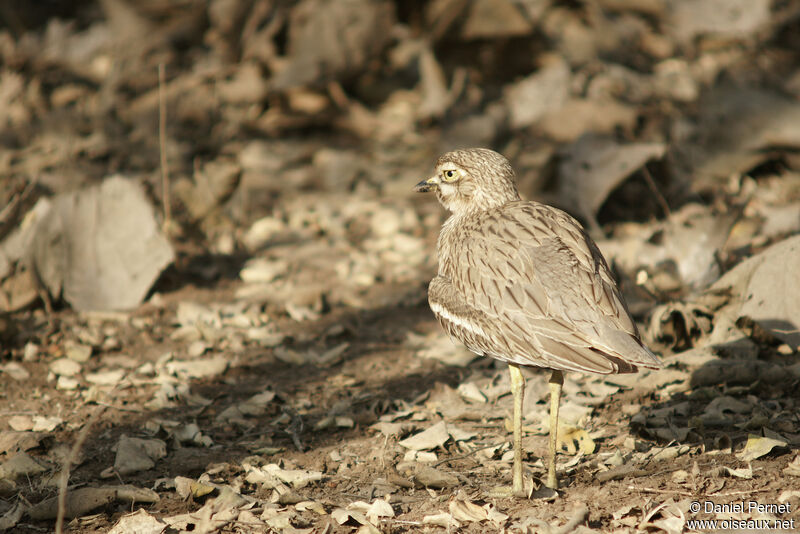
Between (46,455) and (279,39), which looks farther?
(279,39)

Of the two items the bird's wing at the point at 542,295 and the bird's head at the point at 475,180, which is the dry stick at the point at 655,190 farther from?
the bird's wing at the point at 542,295

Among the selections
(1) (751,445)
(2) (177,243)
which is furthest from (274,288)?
(1) (751,445)

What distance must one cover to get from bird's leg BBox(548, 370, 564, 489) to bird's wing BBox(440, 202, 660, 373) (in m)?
0.25

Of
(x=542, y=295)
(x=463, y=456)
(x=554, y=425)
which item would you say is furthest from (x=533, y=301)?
(x=463, y=456)

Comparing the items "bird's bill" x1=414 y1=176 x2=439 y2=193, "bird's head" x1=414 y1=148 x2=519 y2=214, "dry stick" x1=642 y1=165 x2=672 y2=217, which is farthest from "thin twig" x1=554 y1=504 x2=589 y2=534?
"dry stick" x1=642 y1=165 x2=672 y2=217

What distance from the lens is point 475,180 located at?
419 cm

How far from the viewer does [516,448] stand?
3.32 metres

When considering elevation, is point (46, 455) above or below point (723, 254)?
below

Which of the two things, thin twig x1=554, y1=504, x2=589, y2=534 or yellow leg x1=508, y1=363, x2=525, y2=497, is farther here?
yellow leg x1=508, y1=363, x2=525, y2=497

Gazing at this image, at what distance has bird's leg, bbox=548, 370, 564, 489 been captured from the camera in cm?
333

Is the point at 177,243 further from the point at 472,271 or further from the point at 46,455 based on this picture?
the point at 472,271

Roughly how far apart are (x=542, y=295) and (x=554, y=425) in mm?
537

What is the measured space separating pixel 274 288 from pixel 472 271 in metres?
2.47

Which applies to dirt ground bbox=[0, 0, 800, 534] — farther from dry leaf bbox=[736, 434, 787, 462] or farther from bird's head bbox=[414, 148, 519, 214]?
bird's head bbox=[414, 148, 519, 214]
